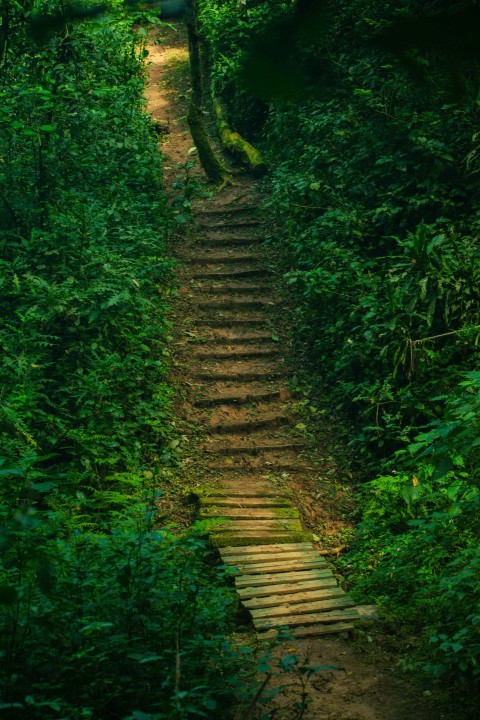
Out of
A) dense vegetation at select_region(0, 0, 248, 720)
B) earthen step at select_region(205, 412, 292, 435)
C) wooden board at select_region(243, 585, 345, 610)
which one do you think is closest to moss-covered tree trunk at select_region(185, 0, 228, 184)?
dense vegetation at select_region(0, 0, 248, 720)

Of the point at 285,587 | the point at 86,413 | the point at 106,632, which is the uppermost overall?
the point at 106,632

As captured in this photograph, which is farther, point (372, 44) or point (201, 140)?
point (201, 140)

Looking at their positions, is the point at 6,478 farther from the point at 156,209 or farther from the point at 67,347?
the point at 156,209

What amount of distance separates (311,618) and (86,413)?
2.37 meters

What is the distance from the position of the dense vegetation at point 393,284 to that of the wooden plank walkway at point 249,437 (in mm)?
381

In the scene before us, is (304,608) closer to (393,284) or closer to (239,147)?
(393,284)

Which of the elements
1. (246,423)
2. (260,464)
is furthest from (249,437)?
(260,464)

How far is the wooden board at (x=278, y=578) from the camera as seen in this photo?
4930mm

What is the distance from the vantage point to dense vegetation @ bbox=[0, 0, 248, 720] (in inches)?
106

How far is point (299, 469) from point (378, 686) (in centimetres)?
285

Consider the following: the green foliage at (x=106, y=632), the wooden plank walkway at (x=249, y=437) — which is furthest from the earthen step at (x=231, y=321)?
the green foliage at (x=106, y=632)

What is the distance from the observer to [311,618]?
15.0 feet

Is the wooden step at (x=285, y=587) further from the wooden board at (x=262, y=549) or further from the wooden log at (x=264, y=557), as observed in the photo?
the wooden board at (x=262, y=549)

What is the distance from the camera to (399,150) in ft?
26.0
